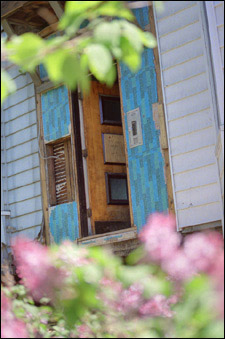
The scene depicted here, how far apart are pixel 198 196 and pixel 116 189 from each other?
278 centimetres

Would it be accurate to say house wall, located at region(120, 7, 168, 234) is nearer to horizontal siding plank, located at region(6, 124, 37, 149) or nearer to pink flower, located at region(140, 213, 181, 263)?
horizontal siding plank, located at region(6, 124, 37, 149)

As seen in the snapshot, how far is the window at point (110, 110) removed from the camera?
9898 millimetres

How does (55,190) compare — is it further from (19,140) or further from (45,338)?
(45,338)

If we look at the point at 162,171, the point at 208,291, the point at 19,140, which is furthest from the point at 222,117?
the point at 19,140

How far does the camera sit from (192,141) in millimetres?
7332

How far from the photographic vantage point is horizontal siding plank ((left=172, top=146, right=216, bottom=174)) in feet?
23.5

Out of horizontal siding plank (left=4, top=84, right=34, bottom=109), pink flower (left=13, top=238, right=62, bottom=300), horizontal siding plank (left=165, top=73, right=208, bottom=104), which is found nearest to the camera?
pink flower (left=13, top=238, right=62, bottom=300)

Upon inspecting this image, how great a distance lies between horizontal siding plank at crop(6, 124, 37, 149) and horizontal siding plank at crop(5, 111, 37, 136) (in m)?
0.06

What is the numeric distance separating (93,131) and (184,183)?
2.65m

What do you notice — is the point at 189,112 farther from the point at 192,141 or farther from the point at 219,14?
the point at 219,14

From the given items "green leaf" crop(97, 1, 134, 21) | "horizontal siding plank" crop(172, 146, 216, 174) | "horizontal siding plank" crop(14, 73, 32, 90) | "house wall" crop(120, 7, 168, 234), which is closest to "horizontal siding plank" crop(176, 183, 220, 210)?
"horizontal siding plank" crop(172, 146, 216, 174)

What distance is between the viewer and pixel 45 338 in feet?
10.1

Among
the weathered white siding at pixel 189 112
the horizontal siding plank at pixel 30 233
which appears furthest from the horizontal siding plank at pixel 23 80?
the weathered white siding at pixel 189 112

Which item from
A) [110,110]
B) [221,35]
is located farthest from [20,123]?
[221,35]
